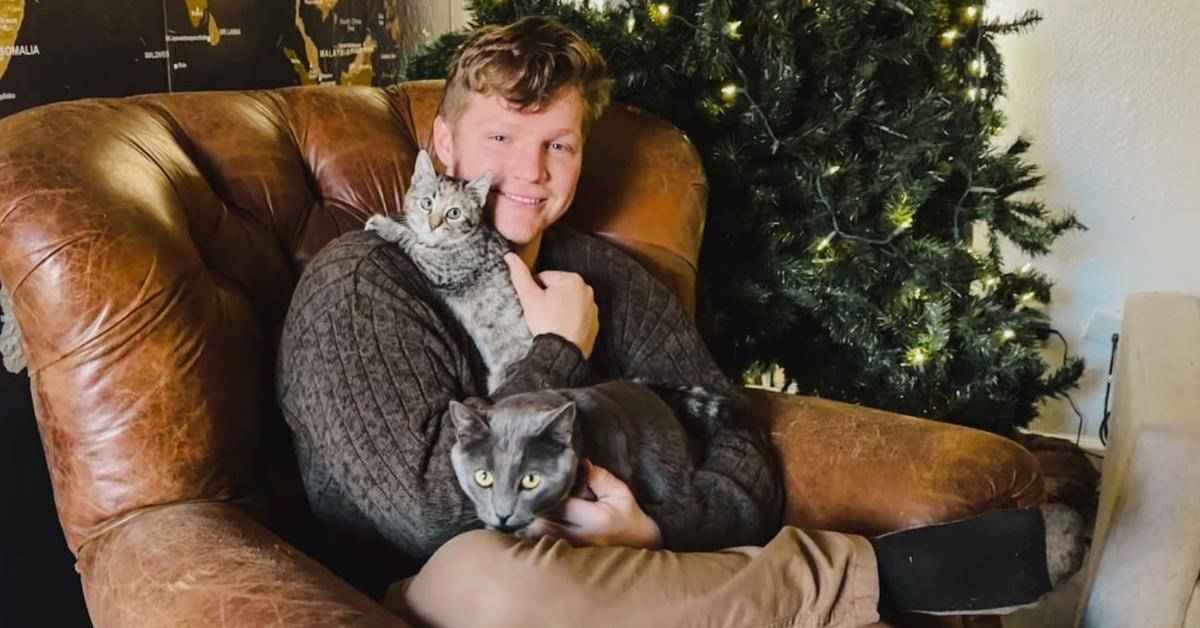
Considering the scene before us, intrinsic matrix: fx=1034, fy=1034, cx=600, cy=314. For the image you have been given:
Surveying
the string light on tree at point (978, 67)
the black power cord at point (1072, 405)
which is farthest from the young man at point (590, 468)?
the black power cord at point (1072, 405)

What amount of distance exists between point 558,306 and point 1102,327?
2034mm

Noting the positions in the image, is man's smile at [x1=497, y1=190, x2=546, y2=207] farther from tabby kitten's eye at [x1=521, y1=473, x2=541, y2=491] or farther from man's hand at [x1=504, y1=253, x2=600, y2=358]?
tabby kitten's eye at [x1=521, y1=473, x2=541, y2=491]

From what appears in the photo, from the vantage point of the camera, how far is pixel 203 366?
115 cm

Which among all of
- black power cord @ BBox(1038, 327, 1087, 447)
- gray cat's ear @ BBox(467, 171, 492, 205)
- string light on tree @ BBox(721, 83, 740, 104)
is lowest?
black power cord @ BBox(1038, 327, 1087, 447)

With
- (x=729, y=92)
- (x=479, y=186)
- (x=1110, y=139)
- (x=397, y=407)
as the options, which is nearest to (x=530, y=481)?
(x=397, y=407)

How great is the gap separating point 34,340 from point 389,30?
1.48m

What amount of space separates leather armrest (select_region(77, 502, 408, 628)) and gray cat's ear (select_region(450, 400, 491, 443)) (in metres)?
0.21

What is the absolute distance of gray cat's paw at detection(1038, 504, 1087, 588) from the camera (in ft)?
3.83

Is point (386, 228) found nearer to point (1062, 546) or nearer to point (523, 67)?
point (523, 67)

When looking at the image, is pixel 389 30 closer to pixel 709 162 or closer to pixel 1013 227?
pixel 709 162

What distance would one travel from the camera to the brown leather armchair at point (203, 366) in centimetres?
102

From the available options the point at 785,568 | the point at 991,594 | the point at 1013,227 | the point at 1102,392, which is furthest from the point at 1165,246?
the point at 785,568

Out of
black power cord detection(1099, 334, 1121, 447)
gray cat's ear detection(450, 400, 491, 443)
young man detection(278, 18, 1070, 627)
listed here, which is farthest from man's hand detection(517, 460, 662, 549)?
black power cord detection(1099, 334, 1121, 447)

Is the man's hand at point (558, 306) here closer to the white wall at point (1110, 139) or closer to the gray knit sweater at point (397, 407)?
the gray knit sweater at point (397, 407)
